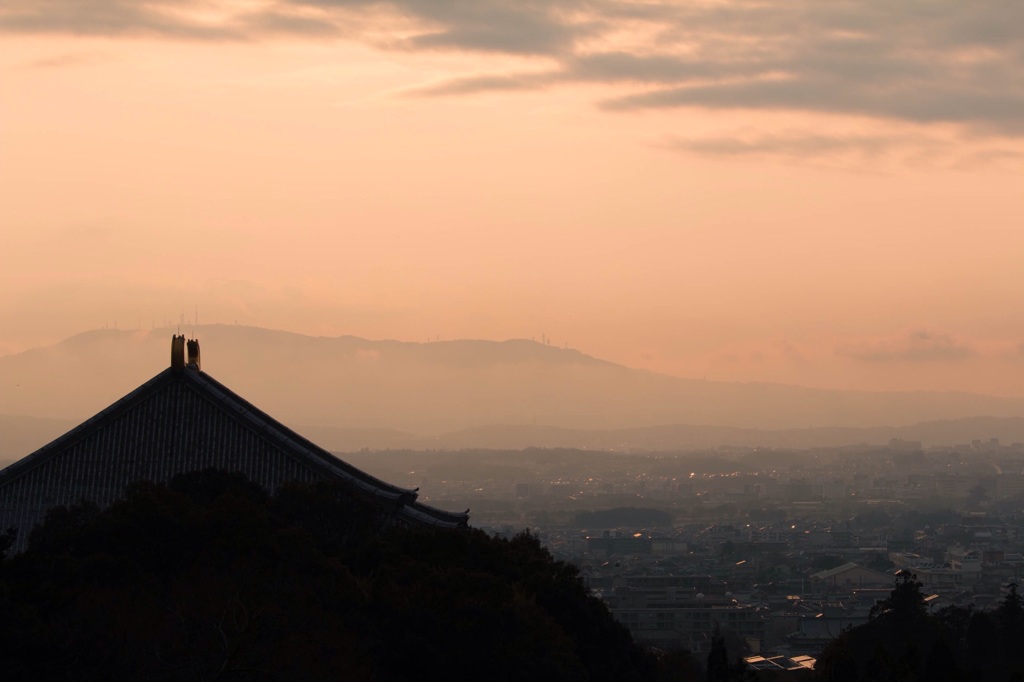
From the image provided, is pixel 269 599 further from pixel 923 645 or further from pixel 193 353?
pixel 923 645

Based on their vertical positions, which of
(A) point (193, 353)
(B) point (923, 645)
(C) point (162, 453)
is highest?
(A) point (193, 353)

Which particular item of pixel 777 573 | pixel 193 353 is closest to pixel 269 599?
pixel 193 353

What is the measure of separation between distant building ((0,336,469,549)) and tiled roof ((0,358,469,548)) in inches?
0.7

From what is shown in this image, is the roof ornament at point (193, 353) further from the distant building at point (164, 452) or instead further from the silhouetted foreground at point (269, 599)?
the silhouetted foreground at point (269, 599)

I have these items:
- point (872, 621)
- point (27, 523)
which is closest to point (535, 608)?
point (27, 523)

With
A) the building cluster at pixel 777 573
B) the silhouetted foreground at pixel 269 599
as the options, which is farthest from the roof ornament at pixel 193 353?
the building cluster at pixel 777 573

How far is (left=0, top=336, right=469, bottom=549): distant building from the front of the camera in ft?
111

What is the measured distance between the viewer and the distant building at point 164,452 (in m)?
33.8

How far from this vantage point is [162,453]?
34.2m

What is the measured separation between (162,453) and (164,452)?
4cm

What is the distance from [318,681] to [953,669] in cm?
1225

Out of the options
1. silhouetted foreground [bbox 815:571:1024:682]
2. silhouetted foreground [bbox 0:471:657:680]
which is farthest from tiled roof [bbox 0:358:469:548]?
silhouetted foreground [bbox 815:571:1024:682]

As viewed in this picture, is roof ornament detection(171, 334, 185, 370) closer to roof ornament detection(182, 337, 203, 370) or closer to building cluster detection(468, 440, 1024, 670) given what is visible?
roof ornament detection(182, 337, 203, 370)

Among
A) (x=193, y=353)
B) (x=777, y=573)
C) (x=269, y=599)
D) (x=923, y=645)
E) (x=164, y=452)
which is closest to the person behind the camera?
(x=269, y=599)
